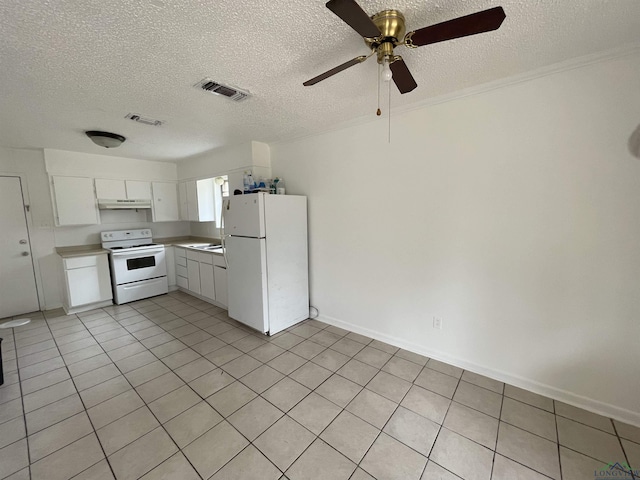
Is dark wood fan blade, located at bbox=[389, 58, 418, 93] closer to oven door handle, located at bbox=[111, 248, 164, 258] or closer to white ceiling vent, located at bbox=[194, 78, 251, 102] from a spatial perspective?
white ceiling vent, located at bbox=[194, 78, 251, 102]

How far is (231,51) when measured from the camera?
1550 millimetres

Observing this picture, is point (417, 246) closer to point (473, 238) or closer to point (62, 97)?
point (473, 238)

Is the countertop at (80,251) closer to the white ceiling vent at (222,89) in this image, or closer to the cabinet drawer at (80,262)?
the cabinet drawer at (80,262)

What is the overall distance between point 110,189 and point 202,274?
2.04m

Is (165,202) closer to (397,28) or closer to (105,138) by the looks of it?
(105,138)

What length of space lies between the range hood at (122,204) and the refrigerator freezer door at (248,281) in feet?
7.84

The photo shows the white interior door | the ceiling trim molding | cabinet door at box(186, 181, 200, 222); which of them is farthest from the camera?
cabinet door at box(186, 181, 200, 222)

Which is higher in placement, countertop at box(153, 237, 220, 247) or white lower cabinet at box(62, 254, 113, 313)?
countertop at box(153, 237, 220, 247)

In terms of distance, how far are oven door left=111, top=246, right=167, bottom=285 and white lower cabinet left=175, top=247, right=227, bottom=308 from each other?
0.96ft

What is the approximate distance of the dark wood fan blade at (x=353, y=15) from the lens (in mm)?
934

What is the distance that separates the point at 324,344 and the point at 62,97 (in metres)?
3.23

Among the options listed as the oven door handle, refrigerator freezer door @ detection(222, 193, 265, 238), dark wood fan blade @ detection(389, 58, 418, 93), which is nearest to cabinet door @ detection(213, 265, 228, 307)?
refrigerator freezer door @ detection(222, 193, 265, 238)

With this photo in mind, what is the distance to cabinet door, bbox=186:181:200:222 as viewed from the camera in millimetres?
4602

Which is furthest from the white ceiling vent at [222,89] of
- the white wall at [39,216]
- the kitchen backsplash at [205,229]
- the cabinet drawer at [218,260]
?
the white wall at [39,216]
